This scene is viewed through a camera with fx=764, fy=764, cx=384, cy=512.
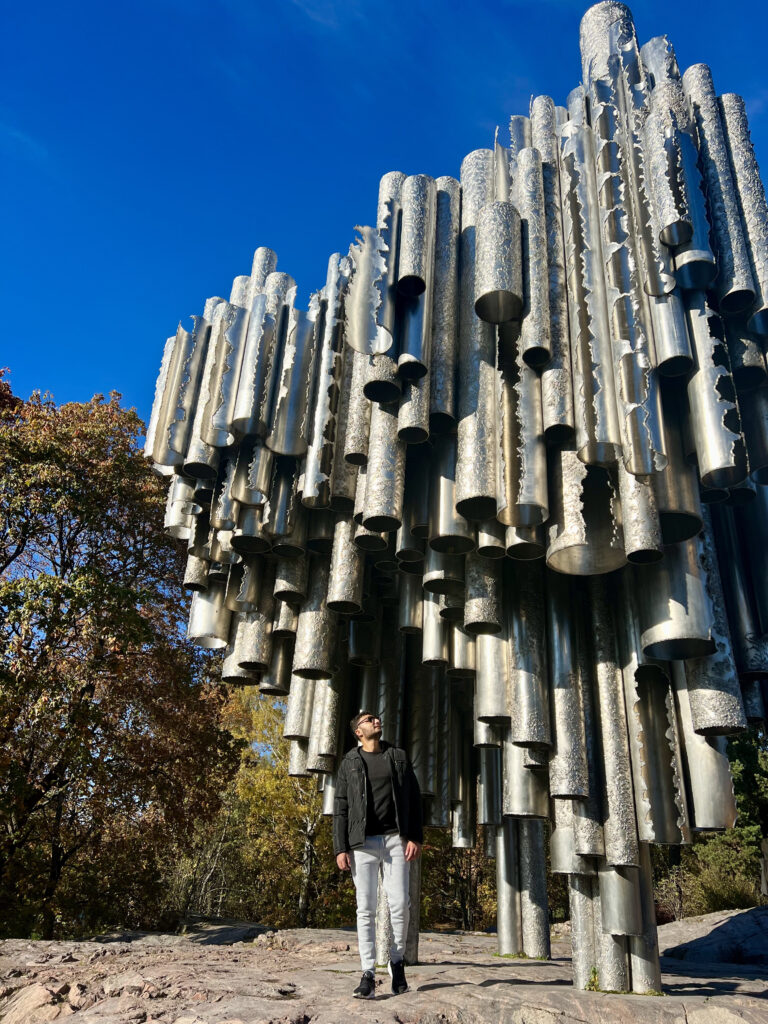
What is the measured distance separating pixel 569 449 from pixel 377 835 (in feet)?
11.7

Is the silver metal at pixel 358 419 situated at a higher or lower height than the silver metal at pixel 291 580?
higher

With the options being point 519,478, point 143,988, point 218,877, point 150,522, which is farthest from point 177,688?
point 218,877

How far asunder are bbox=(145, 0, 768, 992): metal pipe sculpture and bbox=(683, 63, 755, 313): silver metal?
3 cm

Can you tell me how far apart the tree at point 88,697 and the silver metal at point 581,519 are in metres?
11.2

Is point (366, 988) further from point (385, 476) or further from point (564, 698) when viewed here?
point (385, 476)

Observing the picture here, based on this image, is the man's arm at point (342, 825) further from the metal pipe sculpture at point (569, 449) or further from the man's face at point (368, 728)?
the metal pipe sculpture at point (569, 449)

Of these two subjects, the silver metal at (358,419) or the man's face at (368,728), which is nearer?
the man's face at (368,728)

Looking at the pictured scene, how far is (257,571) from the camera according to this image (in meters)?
9.16

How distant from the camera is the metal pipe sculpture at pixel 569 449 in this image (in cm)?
629

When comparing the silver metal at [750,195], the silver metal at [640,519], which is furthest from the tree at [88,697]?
the silver metal at [750,195]

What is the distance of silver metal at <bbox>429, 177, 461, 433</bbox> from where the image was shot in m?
7.01

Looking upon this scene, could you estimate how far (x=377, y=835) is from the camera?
5945 mm

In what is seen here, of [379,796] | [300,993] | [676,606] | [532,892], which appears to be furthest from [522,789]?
[532,892]

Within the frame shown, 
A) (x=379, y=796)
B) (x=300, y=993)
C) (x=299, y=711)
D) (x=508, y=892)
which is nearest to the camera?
(x=300, y=993)
